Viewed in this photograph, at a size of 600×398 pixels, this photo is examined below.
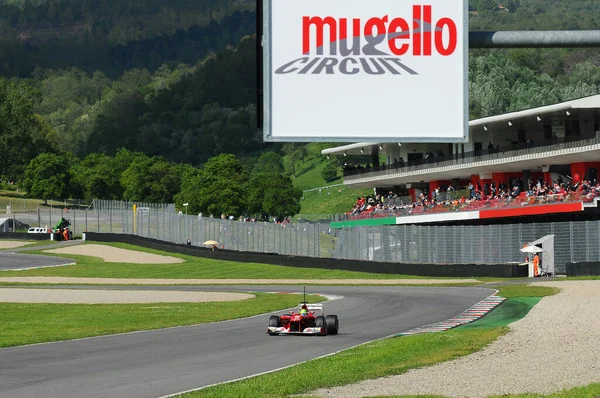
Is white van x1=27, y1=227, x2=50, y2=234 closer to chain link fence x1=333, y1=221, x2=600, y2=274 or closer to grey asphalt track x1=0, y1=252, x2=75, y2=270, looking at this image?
grey asphalt track x1=0, y1=252, x2=75, y2=270

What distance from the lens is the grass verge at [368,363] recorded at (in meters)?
17.1

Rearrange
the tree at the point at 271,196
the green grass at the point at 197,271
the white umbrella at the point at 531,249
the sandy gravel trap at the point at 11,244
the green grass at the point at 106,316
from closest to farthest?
the green grass at the point at 106,316 < the white umbrella at the point at 531,249 < the green grass at the point at 197,271 < the sandy gravel trap at the point at 11,244 < the tree at the point at 271,196

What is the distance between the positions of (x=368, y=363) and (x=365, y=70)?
9.19 meters

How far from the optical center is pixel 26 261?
9250 centimetres

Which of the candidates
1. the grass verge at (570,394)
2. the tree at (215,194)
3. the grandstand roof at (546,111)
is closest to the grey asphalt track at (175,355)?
the grass verge at (570,394)

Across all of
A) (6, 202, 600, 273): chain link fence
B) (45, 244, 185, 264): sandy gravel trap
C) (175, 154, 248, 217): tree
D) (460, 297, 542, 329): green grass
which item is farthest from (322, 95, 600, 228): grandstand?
(175, 154, 248, 217): tree

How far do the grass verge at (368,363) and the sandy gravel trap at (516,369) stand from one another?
41 centimetres

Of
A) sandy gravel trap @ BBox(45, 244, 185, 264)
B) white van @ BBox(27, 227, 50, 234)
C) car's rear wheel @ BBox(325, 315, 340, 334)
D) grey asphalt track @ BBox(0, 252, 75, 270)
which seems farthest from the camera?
white van @ BBox(27, 227, 50, 234)

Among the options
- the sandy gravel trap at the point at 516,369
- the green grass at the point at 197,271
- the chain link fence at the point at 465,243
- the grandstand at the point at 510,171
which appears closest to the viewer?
the sandy gravel trap at the point at 516,369

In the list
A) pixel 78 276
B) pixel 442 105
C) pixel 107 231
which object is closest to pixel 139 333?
pixel 442 105

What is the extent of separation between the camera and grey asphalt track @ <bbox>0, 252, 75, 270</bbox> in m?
87.3

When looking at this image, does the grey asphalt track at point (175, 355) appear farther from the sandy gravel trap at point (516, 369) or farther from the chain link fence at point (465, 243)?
the chain link fence at point (465, 243)

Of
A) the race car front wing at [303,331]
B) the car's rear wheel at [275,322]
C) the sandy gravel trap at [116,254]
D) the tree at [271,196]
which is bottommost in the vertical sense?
the sandy gravel trap at [116,254]

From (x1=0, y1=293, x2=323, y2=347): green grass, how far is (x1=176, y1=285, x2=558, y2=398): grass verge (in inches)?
362
